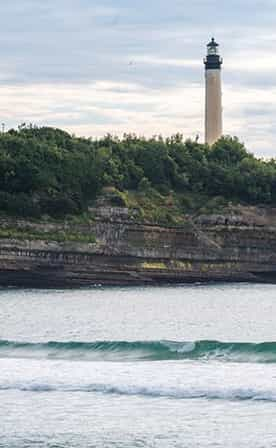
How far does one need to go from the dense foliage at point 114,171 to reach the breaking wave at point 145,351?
56557 millimetres

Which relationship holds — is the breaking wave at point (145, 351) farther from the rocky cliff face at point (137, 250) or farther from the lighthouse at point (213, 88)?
the lighthouse at point (213, 88)

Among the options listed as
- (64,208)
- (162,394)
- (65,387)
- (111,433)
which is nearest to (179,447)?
(111,433)

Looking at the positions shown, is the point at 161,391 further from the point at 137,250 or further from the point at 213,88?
the point at 213,88

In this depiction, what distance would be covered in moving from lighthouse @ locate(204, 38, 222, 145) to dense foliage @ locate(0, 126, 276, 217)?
7.71 ft

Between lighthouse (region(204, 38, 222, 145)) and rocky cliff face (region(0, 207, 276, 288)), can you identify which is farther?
lighthouse (region(204, 38, 222, 145))

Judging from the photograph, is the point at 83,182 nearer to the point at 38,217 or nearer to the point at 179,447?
the point at 38,217

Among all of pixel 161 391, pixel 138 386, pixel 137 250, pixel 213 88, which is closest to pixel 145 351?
pixel 138 386

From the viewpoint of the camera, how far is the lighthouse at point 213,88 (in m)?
113

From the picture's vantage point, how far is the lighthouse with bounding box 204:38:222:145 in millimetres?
112938

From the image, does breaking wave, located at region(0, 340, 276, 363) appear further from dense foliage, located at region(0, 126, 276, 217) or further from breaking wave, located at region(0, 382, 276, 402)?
dense foliage, located at region(0, 126, 276, 217)

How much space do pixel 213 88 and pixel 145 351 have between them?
74.3m

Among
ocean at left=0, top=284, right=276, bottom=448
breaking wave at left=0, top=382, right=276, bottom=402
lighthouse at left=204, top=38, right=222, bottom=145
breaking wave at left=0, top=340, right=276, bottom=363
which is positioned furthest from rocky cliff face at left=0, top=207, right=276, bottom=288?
breaking wave at left=0, top=382, right=276, bottom=402

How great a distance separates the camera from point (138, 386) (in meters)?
33.7

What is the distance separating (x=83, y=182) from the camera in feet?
339
